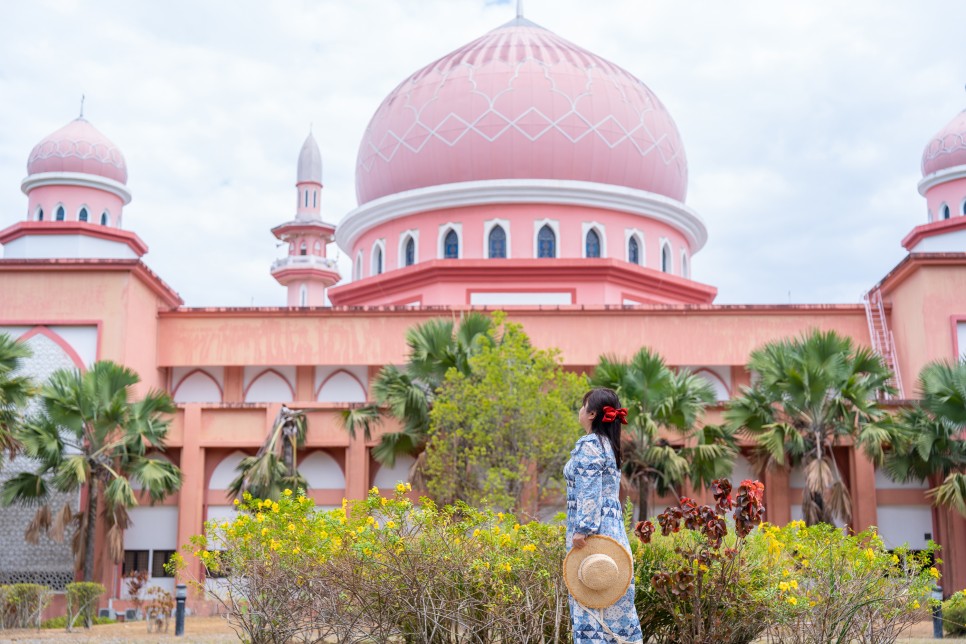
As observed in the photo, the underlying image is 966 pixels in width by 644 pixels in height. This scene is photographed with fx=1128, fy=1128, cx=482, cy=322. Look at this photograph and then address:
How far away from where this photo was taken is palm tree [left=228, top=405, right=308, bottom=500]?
2117 cm

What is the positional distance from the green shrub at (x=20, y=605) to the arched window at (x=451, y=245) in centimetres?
1596

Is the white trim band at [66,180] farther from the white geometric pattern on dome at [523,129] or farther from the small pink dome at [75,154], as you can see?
the white geometric pattern on dome at [523,129]

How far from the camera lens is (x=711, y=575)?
29.5 feet

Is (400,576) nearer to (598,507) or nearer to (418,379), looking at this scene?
(598,507)

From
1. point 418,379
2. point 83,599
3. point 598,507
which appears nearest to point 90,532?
point 83,599

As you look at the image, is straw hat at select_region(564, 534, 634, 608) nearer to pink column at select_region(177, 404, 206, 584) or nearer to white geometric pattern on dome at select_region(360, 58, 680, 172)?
pink column at select_region(177, 404, 206, 584)

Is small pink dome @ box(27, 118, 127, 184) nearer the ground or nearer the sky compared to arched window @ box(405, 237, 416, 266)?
nearer the sky

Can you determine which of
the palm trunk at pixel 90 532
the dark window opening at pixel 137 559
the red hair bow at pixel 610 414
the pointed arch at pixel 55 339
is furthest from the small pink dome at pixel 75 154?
the red hair bow at pixel 610 414

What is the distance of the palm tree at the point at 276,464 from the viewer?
2117 centimetres

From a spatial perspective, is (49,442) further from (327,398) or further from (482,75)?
(482,75)

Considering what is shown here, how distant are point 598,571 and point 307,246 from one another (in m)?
45.4

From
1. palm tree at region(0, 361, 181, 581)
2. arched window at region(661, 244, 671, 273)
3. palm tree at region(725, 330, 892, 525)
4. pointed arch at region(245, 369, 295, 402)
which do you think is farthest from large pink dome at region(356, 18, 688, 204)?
palm tree at region(0, 361, 181, 581)

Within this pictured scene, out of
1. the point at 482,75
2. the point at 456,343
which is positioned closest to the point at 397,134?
the point at 482,75

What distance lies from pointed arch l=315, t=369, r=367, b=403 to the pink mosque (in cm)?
3
